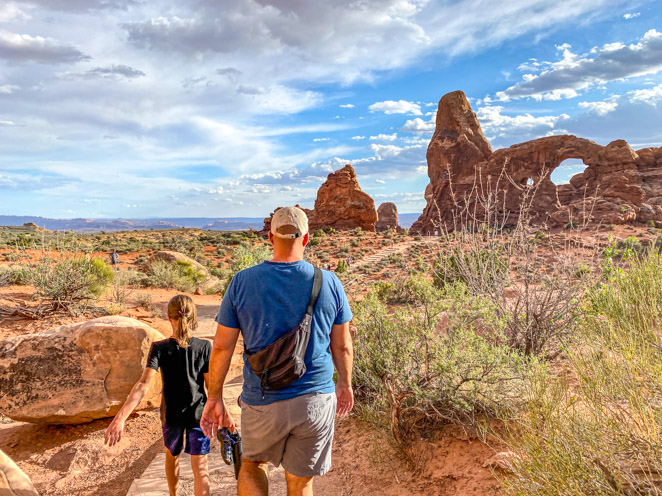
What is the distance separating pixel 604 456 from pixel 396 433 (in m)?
1.68

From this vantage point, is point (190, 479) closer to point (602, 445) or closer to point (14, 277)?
point (602, 445)

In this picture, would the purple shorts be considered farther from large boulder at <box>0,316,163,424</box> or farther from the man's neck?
large boulder at <box>0,316,163,424</box>

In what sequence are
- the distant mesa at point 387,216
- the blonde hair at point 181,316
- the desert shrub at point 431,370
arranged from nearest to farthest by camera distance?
the blonde hair at point 181,316 → the desert shrub at point 431,370 → the distant mesa at point 387,216

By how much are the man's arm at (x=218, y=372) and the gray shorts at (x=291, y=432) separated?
18 centimetres

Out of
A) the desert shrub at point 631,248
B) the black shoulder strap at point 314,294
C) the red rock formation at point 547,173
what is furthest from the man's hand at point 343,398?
the red rock formation at point 547,173

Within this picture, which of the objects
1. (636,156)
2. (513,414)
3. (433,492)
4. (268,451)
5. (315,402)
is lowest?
(433,492)

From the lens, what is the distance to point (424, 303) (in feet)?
13.1

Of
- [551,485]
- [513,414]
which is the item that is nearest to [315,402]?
Answer: [551,485]

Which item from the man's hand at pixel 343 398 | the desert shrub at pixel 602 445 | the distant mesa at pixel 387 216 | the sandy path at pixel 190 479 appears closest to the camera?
the desert shrub at pixel 602 445

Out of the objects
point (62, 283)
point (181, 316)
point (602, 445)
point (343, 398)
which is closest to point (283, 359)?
point (343, 398)

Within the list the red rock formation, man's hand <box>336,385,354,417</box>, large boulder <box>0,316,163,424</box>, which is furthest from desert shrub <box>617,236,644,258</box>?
large boulder <box>0,316,163,424</box>

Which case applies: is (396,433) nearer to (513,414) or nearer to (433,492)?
(433,492)

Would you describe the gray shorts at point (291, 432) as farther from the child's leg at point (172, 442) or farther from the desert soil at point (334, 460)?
the desert soil at point (334, 460)

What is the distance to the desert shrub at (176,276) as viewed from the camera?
1327 centimetres
